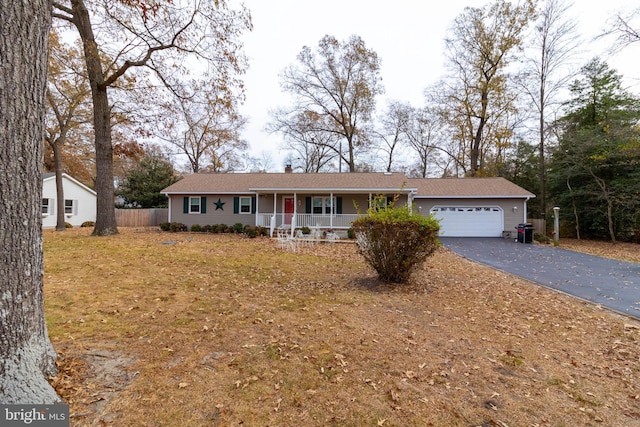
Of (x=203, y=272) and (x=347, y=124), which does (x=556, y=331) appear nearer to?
(x=203, y=272)

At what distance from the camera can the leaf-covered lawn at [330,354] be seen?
2262mm

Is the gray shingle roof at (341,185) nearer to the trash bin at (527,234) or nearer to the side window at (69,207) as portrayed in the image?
the trash bin at (527,234)

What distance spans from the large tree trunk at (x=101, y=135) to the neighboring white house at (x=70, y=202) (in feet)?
31.8

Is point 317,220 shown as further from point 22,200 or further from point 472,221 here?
point 22,200

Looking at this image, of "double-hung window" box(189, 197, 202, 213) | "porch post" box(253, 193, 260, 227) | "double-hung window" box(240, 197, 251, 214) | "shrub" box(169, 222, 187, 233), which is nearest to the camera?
"porch post" box(253, 193, 260, 227)

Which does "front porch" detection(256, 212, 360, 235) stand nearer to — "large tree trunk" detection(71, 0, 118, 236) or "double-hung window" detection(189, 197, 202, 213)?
"double-hung window" detection(189, 197, 202, 213)

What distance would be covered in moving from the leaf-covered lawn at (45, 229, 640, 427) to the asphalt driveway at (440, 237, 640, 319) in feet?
2.79

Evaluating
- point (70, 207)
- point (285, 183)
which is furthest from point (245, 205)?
point (70, 207)

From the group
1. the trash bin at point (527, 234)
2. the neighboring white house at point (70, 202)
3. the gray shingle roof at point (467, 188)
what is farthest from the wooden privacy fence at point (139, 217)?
the trash bin at point (527, 234)

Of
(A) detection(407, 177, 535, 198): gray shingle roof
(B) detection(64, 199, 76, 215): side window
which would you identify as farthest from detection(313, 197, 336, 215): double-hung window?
(B) detection(64, 199, 76, 215): side window

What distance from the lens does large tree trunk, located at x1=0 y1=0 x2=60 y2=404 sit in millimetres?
1984

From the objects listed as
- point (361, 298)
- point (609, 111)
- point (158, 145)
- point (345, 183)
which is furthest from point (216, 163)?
point (609, 111)

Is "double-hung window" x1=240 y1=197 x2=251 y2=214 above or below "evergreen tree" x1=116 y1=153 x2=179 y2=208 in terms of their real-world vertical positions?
below

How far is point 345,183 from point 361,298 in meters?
12.7
